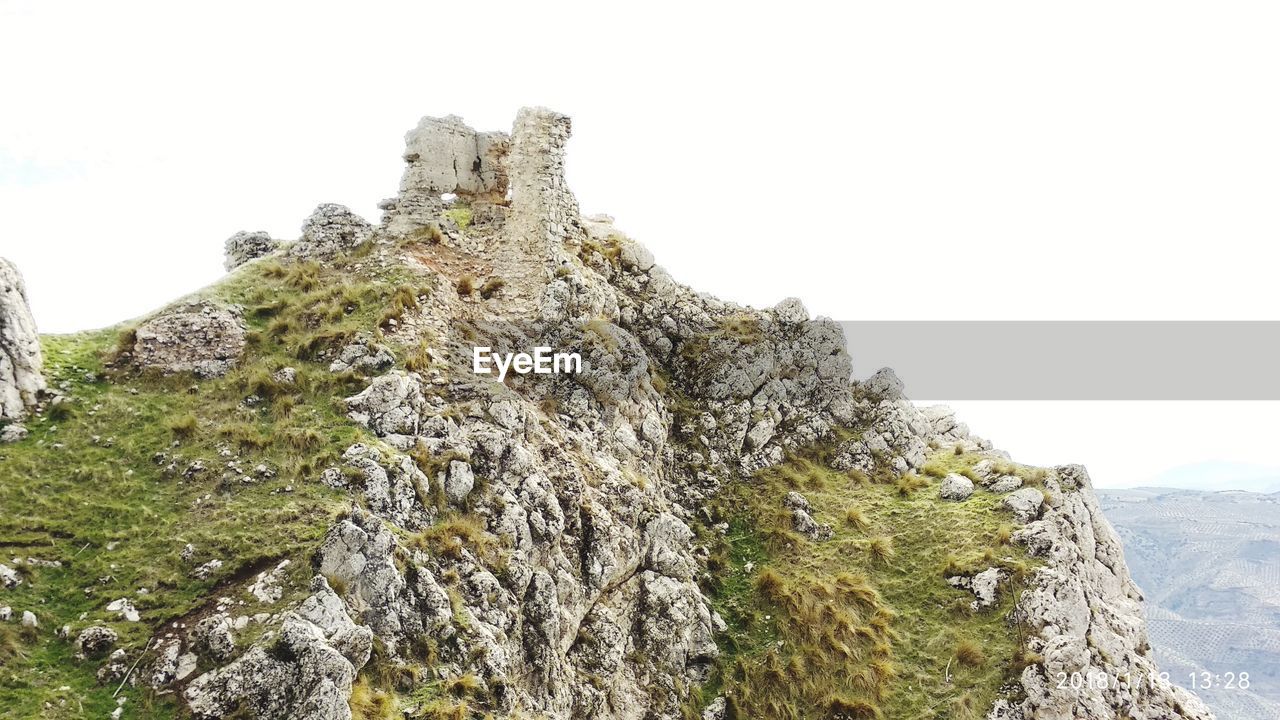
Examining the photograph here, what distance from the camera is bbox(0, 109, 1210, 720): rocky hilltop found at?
1294cm

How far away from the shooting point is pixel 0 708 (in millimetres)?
10602

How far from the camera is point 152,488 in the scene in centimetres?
1523

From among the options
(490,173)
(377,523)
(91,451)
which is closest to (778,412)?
(490,173)

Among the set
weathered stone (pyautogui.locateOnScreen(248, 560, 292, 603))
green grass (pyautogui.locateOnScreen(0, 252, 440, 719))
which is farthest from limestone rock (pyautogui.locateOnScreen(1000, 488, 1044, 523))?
weathered stone (pyautogui.locateOnScreen(248, 560, 292, 603))

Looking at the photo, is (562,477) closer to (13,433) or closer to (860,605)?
(860,605)

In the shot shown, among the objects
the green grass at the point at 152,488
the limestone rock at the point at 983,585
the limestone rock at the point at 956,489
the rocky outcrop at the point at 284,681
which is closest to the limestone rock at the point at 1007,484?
the limestone rock at the point at 956,489

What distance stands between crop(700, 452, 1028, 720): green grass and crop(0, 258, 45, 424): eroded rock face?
18.0 m

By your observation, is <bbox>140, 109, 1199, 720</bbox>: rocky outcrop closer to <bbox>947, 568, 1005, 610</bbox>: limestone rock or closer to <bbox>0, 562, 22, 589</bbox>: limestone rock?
<bbox>947, 568, 1005, 610</bbox>: limestone rock

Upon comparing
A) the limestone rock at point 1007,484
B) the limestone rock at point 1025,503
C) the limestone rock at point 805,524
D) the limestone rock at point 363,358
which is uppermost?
the limestone rock at point 363,358

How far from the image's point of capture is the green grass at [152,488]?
12062 millimetres

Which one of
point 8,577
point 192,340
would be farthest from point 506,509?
point 192,340

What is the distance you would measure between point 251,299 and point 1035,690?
24573 millimetres

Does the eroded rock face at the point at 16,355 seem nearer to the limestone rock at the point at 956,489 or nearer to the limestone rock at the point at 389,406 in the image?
the limestone rock at the point at 389,406

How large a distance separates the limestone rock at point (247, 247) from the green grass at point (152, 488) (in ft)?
18.9
